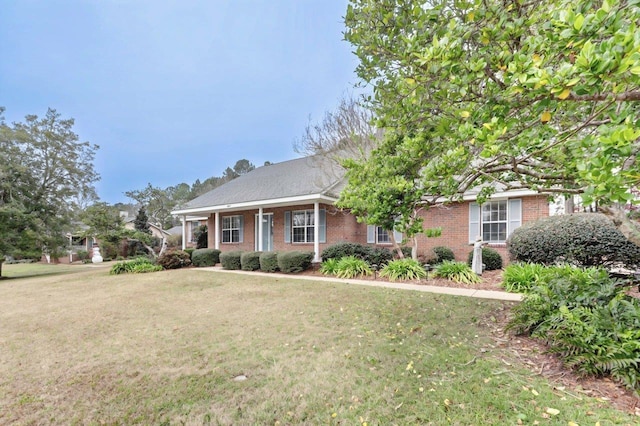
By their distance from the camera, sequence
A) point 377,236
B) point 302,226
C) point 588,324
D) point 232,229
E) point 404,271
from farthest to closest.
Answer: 1. point 232,229
2. point 302,226
3. point 377,236
4. point 404,271
5. point 588,324

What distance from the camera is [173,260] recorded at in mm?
14438

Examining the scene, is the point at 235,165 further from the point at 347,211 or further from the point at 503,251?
the point at 503,251

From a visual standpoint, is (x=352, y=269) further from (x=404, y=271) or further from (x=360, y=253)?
(x=404, y=271)

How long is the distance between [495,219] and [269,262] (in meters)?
9.38

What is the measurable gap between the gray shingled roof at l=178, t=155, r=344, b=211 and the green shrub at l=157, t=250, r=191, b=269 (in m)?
3.13

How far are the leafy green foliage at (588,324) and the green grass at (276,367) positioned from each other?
532 millimetres

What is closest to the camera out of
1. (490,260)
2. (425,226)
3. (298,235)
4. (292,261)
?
(490,260)

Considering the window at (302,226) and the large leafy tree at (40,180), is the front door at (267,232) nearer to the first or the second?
the window at (302,226)

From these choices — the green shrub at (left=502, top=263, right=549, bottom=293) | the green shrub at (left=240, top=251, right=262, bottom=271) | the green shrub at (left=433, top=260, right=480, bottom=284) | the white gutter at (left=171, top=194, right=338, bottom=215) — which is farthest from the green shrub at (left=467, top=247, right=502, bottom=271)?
the green shrub at (left=240, top=251, right=262, bottom=271)

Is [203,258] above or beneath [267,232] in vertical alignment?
beneath

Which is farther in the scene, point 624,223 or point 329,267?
point 329,267

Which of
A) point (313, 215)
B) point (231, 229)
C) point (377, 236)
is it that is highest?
point (313, 215)

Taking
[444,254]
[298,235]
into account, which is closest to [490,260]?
[444,254]

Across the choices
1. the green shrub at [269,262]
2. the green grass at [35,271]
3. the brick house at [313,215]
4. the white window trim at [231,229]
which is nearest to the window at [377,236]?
the brick house at [313,215]
